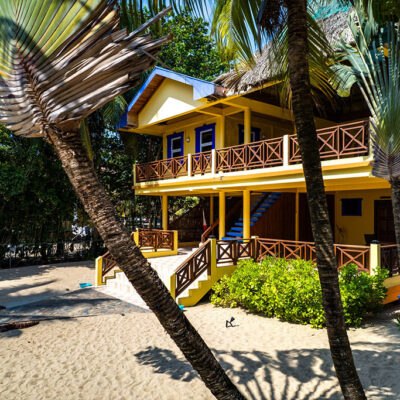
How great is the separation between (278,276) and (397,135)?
15.3ft

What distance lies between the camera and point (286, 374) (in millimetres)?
6020

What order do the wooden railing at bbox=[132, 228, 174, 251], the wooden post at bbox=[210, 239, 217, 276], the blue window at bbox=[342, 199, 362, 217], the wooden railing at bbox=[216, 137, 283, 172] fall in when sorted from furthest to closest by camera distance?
the blue window at bbox=[342, 199, 362, 217], the wooden railing at bbox=[132, 228, 174, 251], the wooden railing at bbox=[216, 137, 283, 172], the wooden post at bbox=[210, 239, 217, 276]

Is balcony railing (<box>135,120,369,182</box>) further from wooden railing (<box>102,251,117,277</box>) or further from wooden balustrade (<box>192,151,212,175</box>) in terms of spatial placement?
wooden railing (<box>102,251,117,277</box>)

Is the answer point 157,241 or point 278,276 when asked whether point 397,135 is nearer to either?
point 278,276

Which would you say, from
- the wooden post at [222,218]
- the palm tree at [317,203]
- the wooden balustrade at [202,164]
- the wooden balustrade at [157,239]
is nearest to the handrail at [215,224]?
the wooden balustrade at [157,239]

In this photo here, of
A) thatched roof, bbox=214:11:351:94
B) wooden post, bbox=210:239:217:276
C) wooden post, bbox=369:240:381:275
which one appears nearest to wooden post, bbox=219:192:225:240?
wooden post, bbox=210:239:217:276

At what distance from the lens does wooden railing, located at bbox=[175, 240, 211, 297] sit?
33.8 feet

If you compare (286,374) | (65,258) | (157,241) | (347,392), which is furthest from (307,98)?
(65,258)

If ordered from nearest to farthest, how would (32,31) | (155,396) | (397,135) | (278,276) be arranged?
(32,31) < (155,396) < (397,135) < (278,276)

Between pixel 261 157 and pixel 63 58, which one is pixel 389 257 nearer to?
pixel 261 157

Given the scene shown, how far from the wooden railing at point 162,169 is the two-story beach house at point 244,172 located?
0.17 ft

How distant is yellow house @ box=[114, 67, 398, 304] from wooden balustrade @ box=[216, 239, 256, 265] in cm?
51

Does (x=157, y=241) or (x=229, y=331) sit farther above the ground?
(x=157, y=241)

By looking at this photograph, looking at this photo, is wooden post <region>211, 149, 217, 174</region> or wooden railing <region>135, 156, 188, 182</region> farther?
wooden railing <region>135, 156, 188, 182</region>
